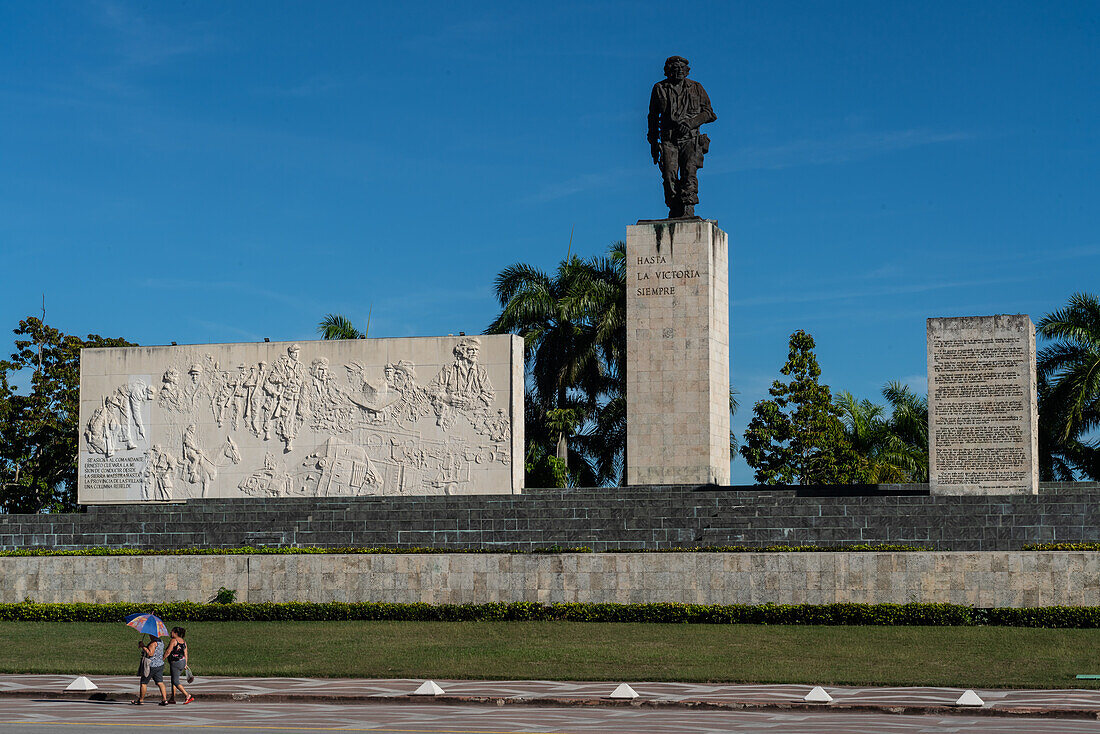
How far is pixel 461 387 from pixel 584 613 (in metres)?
8.11

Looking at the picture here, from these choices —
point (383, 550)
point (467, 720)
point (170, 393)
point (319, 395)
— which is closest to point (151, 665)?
point (467, 720)

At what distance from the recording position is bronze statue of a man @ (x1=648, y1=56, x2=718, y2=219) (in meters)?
26.0

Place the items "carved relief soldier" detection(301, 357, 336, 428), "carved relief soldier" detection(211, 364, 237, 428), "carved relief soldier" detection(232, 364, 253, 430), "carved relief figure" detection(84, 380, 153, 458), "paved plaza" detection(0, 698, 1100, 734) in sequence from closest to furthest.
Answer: "paved plaza" detection(0, 698, 1100, 734) → "carved relief soldier" detection(301, 357, 336, 428) → "carved relief soldier" detection(232, 364, 253, 430) → "carved relief soldier" detection(211, 364, 237, 428) → "carved relief figure" detection(84, 380, 153, 458)

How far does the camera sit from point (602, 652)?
659 inches

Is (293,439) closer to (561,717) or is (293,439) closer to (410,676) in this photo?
(410,676)

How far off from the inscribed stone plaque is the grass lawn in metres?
7.06

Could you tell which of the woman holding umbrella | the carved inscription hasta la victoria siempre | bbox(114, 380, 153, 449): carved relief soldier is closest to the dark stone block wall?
bbox(114, 380, 153, 449): carved relief soldier

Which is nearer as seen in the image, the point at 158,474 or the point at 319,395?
the point at 319,395

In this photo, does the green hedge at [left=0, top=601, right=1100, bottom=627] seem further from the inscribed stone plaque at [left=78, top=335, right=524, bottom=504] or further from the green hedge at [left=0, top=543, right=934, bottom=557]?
the inscribed stone plaque at [left=78, top=335, right=524, bottom=504]

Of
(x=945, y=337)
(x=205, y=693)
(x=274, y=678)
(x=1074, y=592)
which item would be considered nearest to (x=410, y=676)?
(x=274, y=678)

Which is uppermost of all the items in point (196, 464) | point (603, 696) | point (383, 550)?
point (196, 464)

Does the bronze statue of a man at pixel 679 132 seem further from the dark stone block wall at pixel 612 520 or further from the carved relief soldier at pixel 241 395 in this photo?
the carved relief soldier at pixel 241 395

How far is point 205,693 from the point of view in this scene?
14016 millimetres

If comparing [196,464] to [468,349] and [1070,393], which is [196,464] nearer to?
[468,349]
